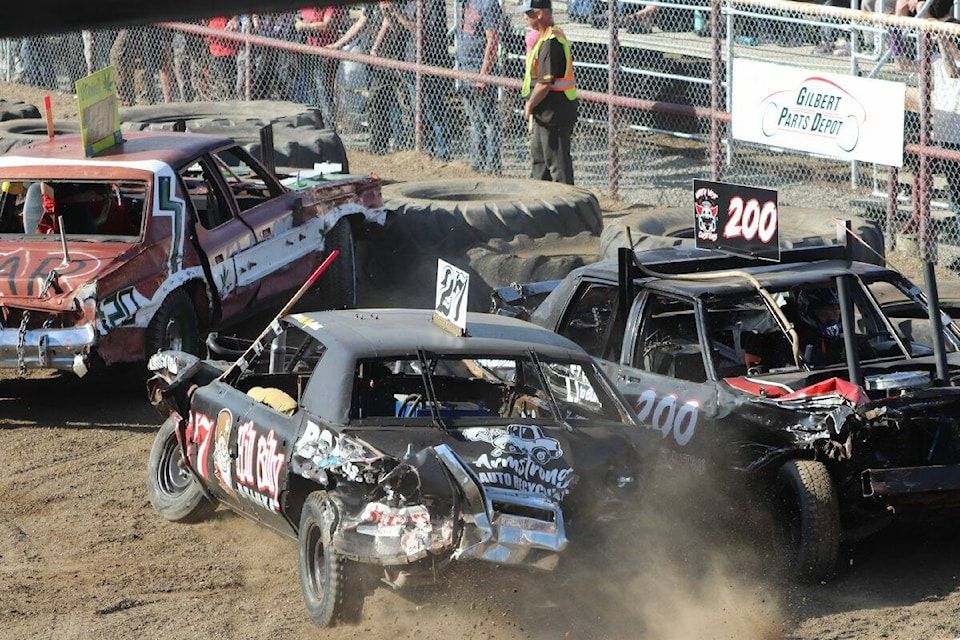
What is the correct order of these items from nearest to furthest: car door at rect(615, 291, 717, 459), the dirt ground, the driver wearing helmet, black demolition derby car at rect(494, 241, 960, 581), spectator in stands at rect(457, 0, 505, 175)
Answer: the dirt ground → black demolition derby car at rect(494, 241, 960, 581) → car door at rect(615, 291, 717, 459) → the driver wearing helmet → spectator in stands at rect(457, 0, 505, 175)

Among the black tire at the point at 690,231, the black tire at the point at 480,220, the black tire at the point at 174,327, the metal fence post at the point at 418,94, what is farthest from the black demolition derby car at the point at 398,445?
the metal fence post at the point at 418,94

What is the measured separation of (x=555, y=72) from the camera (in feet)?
→ 44.9

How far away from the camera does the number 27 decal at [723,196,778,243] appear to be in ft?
23.2

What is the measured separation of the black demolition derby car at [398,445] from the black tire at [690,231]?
3.39 metres

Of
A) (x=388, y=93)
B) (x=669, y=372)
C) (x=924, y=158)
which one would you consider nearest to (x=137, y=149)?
(x=669, y=372)

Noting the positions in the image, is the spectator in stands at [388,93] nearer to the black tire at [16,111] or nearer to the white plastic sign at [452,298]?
the black tire at [16,111]

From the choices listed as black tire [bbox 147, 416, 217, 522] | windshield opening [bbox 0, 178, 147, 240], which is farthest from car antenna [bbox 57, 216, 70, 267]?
black tire [bbox 147, 416, 217, 522]

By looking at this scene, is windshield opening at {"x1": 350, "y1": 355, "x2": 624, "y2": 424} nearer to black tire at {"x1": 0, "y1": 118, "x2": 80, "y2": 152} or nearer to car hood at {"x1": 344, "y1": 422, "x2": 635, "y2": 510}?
car hood at {"x1": 344, "y1": 422, "x2": 635, "y2": 510}

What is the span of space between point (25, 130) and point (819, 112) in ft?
27.3

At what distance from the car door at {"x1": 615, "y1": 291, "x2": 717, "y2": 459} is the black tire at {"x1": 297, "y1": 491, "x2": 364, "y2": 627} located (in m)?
1.76

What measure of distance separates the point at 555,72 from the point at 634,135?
6.09 ft

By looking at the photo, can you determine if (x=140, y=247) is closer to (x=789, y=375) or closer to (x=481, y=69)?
(x=789, y=375)

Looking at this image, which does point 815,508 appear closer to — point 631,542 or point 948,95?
point 631,542

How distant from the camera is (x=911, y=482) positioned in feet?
18.2
